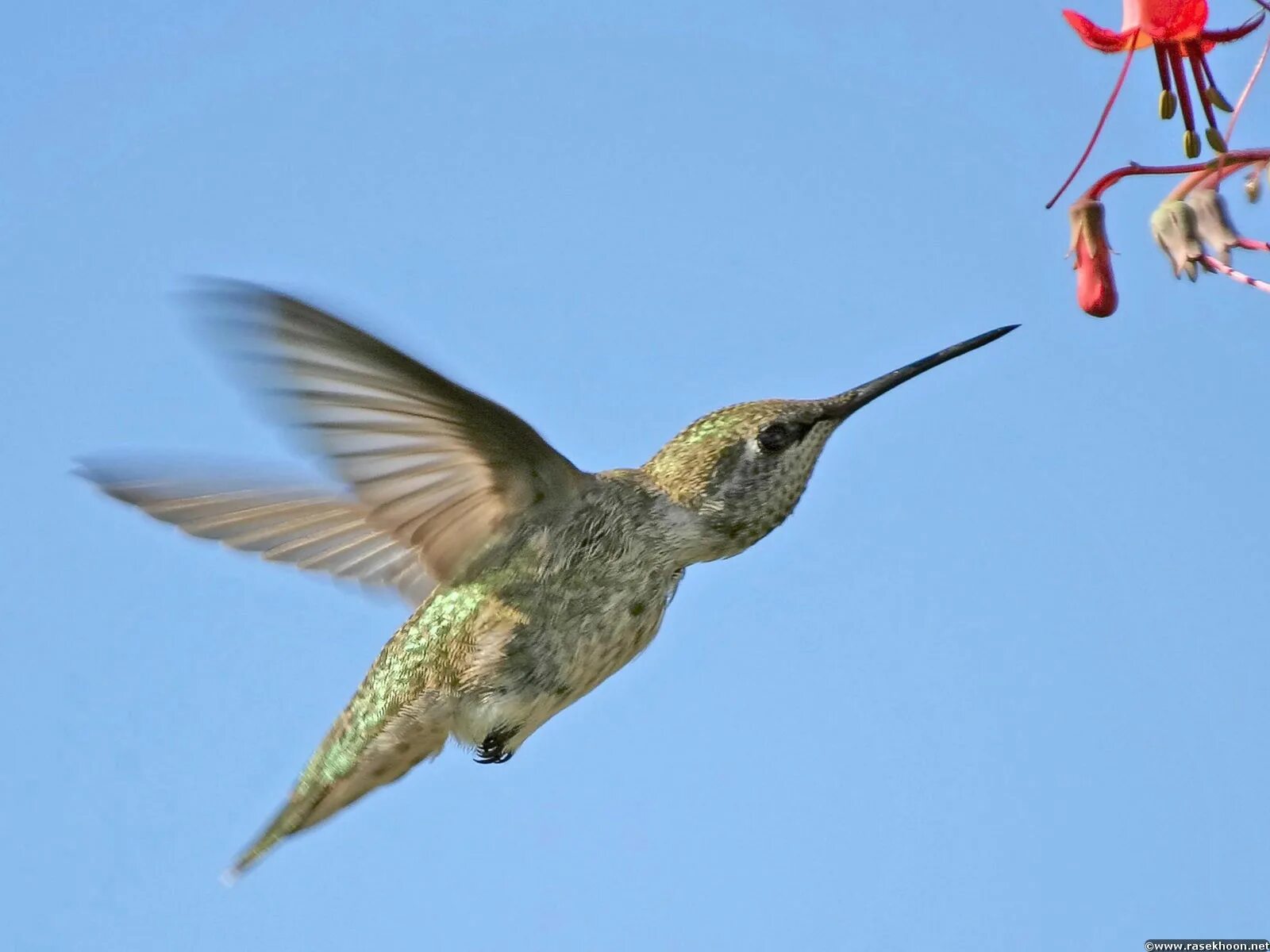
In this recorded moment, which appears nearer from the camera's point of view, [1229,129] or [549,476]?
[1229,129]

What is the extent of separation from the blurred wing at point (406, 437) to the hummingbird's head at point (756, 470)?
41 cm

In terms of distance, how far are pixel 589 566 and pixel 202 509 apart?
1225mm

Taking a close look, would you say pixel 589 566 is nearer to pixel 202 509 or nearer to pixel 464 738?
pixel 464 738

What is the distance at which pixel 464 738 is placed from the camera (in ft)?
16.0

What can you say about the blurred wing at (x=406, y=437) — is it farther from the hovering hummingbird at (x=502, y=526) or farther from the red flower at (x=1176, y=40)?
the red flower at (x=1176, y=40)

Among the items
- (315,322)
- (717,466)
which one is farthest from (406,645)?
(315,322)

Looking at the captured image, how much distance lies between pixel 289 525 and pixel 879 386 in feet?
6.33

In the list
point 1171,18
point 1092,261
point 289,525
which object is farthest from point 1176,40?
point 289,525

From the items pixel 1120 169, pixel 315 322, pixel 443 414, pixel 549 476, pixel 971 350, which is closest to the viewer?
pixel 1120 169

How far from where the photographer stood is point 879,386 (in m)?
4.53

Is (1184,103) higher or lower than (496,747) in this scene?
higher

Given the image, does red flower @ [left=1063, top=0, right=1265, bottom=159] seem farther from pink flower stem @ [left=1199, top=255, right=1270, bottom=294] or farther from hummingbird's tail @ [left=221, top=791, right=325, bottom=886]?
hummingbird's tail @ [left=221, top=791, right=325, bottom=886]

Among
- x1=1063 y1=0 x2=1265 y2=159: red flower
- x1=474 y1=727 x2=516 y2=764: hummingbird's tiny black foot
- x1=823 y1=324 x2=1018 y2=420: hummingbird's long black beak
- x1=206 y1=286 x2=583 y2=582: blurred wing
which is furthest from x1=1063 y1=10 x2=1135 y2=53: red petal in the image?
x1=474 y1=727 x2=516 y2=764: hummingbird's tiny black foot

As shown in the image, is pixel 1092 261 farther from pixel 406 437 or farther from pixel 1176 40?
pixel 406 437
